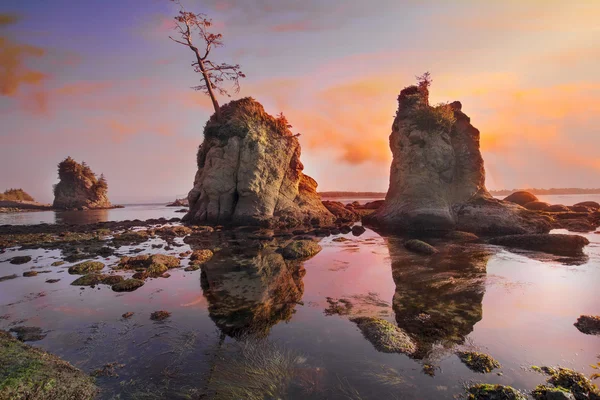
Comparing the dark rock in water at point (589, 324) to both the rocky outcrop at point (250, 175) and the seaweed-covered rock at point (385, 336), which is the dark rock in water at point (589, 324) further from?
the rocky outcrop at point (250, 175)

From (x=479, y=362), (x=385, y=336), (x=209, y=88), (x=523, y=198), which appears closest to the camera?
(x=479, y=362)

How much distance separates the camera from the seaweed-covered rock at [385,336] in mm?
6844

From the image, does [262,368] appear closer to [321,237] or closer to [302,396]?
[302,396]

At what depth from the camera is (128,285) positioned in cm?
1145

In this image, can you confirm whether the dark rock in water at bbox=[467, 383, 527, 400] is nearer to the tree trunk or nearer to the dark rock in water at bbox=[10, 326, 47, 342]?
the dark rock in water at bbox=[10, 326, 47, 342]

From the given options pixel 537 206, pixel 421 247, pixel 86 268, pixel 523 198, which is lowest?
pixel 86 268

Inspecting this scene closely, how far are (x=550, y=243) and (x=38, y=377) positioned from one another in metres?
23.7

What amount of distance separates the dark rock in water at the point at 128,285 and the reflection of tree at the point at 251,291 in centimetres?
247

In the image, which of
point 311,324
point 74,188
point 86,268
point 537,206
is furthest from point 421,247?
point 74,188

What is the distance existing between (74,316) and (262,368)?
6592mm

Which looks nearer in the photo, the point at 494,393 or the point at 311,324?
the point at 494,393

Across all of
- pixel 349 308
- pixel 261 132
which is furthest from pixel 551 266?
pixel 261 132

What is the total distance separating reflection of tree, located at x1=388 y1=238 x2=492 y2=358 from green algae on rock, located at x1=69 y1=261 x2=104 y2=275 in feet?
44.5

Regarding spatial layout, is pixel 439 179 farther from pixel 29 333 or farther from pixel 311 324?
pixel 29 333
